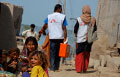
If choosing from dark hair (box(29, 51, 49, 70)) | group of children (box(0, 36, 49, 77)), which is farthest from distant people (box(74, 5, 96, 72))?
dark hair (box(29, 51, 49, 70))

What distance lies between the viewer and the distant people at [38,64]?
12.2 feet

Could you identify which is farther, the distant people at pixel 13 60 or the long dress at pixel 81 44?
the long dress at pixel 81 44

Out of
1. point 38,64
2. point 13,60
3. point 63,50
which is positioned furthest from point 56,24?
point 38,64

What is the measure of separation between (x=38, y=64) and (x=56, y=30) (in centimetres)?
349

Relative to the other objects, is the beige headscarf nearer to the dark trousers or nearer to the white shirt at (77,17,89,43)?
the white shirt at (77,17,89,43)

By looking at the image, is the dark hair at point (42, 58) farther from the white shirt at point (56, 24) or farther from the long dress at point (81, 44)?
the long dress at point (81, 44)

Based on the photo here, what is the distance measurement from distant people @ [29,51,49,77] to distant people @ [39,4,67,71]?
11.1ft

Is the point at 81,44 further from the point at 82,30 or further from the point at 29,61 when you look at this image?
the point at 29,61

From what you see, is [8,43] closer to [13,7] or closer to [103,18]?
[103,18]

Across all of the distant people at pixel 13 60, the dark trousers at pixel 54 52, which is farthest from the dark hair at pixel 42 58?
the dark trousers at pixel 54 52

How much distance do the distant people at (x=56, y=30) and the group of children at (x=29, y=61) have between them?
2308mm

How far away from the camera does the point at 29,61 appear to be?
3.93m

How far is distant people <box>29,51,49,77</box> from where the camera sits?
373 cm

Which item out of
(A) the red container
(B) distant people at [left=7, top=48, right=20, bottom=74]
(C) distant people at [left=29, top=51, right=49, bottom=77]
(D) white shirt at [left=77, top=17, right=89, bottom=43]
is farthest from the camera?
(D) white shirt at [left=77, top=17, right=89, bottom=43]
